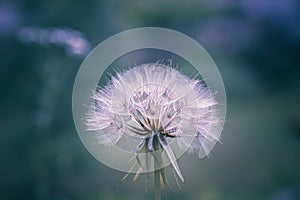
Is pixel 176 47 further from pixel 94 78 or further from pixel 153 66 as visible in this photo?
pixel 153 66

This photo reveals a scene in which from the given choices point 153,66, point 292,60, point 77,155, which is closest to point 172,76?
point 153,66

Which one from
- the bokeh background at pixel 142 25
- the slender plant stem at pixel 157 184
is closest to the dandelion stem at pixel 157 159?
the slender plant stem at pixel 157 184

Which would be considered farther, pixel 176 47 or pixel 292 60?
pixel 292 60

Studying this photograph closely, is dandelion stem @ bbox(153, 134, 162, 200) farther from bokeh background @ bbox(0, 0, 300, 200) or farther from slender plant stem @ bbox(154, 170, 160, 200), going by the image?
bokeh background @ bbox(0, 0, 300, 200)

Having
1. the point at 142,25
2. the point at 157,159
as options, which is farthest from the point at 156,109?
the point at 142,25

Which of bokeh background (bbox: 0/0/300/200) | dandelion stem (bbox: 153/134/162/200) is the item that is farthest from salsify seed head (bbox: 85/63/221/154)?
bokeh background (bbox: 0/0/300/200)

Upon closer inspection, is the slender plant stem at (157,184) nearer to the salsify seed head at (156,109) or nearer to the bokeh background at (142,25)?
the salsify seed head at (156,109)
